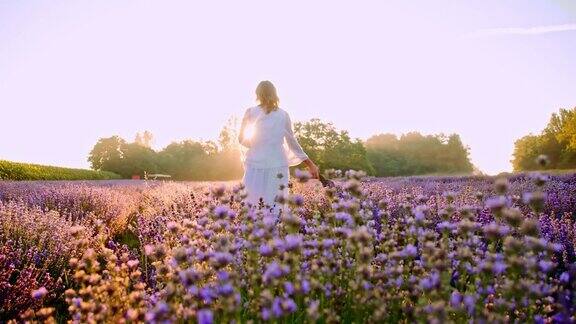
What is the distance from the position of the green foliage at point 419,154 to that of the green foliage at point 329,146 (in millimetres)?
21124

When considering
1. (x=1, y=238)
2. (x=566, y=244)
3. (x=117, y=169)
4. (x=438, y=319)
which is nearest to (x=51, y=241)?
(x=1, y=238)

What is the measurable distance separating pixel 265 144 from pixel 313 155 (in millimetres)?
25355

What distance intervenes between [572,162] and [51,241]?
4374cm

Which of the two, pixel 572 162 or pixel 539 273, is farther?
pixel 572 162

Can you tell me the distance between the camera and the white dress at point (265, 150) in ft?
16.3

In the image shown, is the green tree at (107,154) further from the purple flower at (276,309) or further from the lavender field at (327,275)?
the purple flower at (276,309)

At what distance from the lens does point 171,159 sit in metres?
46.9

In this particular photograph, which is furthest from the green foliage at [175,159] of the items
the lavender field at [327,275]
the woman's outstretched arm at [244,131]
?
the lavender field at [327,275]

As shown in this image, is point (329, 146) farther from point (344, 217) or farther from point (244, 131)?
point (344, 217)

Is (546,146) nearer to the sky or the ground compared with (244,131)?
nearer to the sky

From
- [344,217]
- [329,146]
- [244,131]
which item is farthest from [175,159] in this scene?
[344,217]

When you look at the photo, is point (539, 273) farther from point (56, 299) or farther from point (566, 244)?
point (56, 299)

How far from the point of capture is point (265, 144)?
505 cm

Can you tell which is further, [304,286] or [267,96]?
[267,96]
